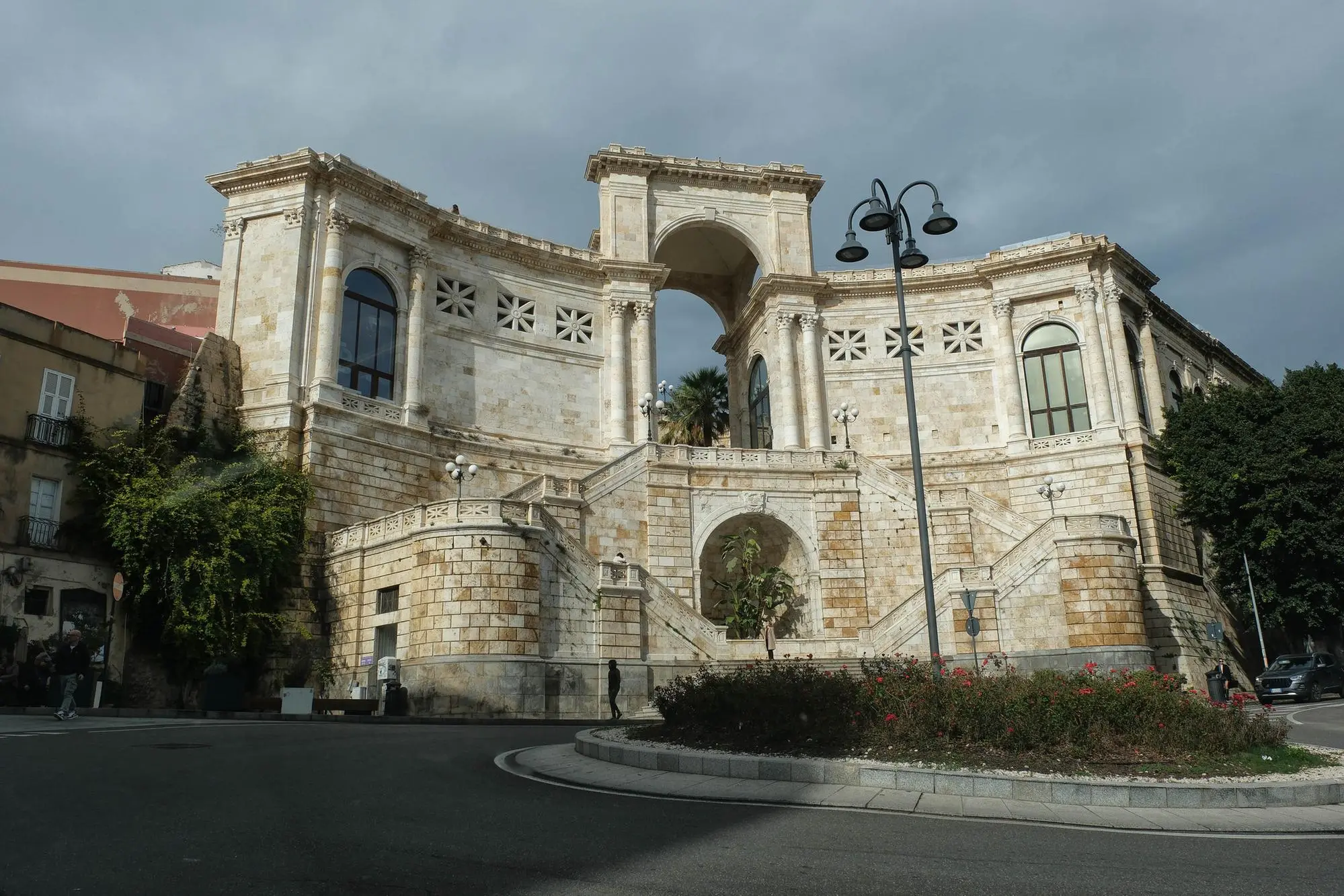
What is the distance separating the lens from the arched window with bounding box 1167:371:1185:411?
46594 mm

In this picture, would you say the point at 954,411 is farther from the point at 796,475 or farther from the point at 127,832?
the point at 127,832

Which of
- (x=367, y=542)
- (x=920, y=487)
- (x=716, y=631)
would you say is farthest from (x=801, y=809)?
(x=367, y=542)

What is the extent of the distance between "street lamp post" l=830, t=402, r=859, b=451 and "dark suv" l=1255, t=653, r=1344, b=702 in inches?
620

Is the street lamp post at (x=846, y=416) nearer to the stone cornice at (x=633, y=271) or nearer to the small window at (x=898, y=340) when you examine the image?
the small window at (x=898, y=340)

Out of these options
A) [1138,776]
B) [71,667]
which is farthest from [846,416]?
[1138,776]

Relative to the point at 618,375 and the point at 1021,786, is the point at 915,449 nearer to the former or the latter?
the point at 1021,786

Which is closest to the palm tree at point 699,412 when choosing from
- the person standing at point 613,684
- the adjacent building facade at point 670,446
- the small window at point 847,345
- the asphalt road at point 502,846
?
the adjacent building facade at point 670,446

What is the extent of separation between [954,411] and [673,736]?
33.0 meters

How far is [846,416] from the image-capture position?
133 ft

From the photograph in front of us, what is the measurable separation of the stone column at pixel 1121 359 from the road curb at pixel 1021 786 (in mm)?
33607

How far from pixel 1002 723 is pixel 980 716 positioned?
311 millimetres

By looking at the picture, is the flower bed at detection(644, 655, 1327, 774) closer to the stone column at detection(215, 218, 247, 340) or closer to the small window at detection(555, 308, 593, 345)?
the stone column at detection(215, 218, 247, 340)

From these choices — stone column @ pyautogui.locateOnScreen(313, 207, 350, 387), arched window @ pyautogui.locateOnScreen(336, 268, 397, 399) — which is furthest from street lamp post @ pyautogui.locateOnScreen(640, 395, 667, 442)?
stone column @ pyautogui.locateOnScreen(313, 207, 350, 387)

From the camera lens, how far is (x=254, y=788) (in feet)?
30.4
